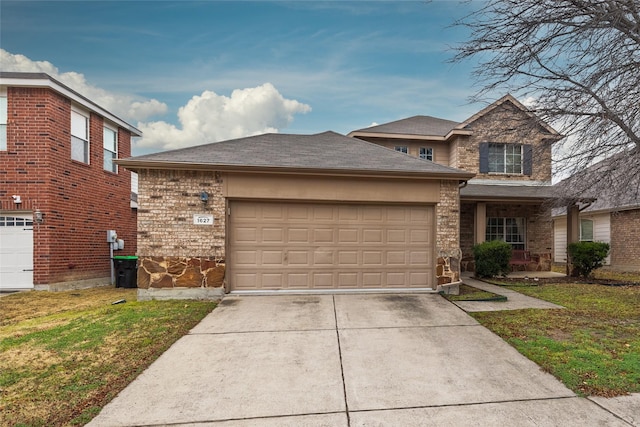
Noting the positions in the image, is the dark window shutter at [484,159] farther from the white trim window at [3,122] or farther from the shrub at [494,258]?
the white trim window at [3,122]

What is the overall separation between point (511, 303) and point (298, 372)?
5743 millimetres

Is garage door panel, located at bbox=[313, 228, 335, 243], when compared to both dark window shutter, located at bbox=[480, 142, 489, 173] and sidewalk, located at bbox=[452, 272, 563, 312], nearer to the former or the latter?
sidewalk, located at bbox=[452, 272, 563, 312]

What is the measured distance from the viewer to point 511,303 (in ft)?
24.0

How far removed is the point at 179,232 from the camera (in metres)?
7.73

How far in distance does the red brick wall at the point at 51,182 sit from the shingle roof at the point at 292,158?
13.5 ft

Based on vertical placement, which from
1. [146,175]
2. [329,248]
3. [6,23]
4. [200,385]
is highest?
[6,23]

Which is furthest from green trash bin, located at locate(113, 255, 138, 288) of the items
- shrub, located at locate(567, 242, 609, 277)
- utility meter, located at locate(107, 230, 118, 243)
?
shrub, located at locate(567, 242, 609, 277)

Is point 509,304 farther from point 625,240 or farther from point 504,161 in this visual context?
point 625,240

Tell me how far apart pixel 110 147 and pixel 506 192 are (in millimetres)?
15398

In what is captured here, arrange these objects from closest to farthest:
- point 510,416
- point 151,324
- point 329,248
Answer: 1. point 510,416
2. point 151,324
3. point 329,248

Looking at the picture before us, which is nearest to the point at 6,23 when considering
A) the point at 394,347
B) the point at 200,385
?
the point at 200,385

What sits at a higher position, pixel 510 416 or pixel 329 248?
pixel 329 248

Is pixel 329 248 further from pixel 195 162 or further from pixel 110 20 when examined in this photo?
pixel 110 20

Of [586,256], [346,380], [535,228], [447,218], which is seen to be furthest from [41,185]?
[586,256]
